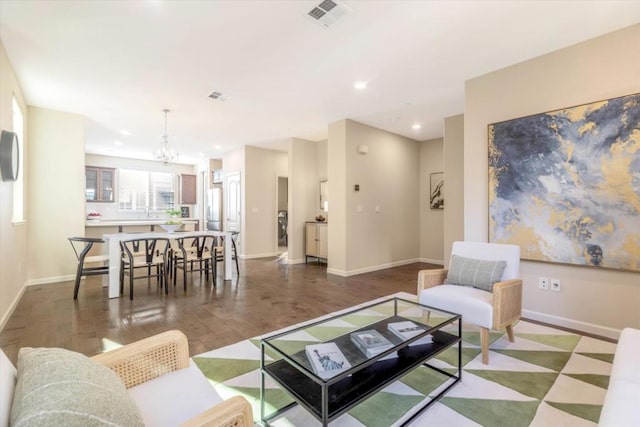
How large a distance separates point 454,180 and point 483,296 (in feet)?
9.62

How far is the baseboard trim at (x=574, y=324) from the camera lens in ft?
Answer: 8.89

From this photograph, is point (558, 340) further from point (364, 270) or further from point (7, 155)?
point (7, 155)

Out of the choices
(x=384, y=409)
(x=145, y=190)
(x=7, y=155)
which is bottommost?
(x=384, y=409)

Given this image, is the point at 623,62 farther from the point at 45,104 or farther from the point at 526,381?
the point at 45,104

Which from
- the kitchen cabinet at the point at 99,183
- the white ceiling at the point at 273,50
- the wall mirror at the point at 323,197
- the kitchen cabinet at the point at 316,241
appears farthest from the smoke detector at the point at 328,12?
the kitchen cabinet at the point at 99,183

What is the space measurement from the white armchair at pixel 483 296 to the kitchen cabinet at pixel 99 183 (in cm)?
950

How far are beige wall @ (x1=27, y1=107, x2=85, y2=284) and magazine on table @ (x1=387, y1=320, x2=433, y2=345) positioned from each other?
5423 millimetres

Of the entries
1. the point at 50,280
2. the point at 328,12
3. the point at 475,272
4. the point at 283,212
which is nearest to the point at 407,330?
the point at 475,272

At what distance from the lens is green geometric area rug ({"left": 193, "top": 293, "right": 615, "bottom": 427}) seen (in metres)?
1.65

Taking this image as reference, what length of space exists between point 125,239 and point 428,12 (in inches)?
169

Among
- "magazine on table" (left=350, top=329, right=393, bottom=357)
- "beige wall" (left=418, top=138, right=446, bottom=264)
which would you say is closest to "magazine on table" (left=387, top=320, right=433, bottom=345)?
"magazine on table" (left=350, top=329, right=393, bottom=357)

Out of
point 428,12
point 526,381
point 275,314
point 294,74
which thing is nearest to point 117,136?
point 294,74

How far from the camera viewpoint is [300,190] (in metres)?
6.69

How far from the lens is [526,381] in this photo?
200 centimetres
